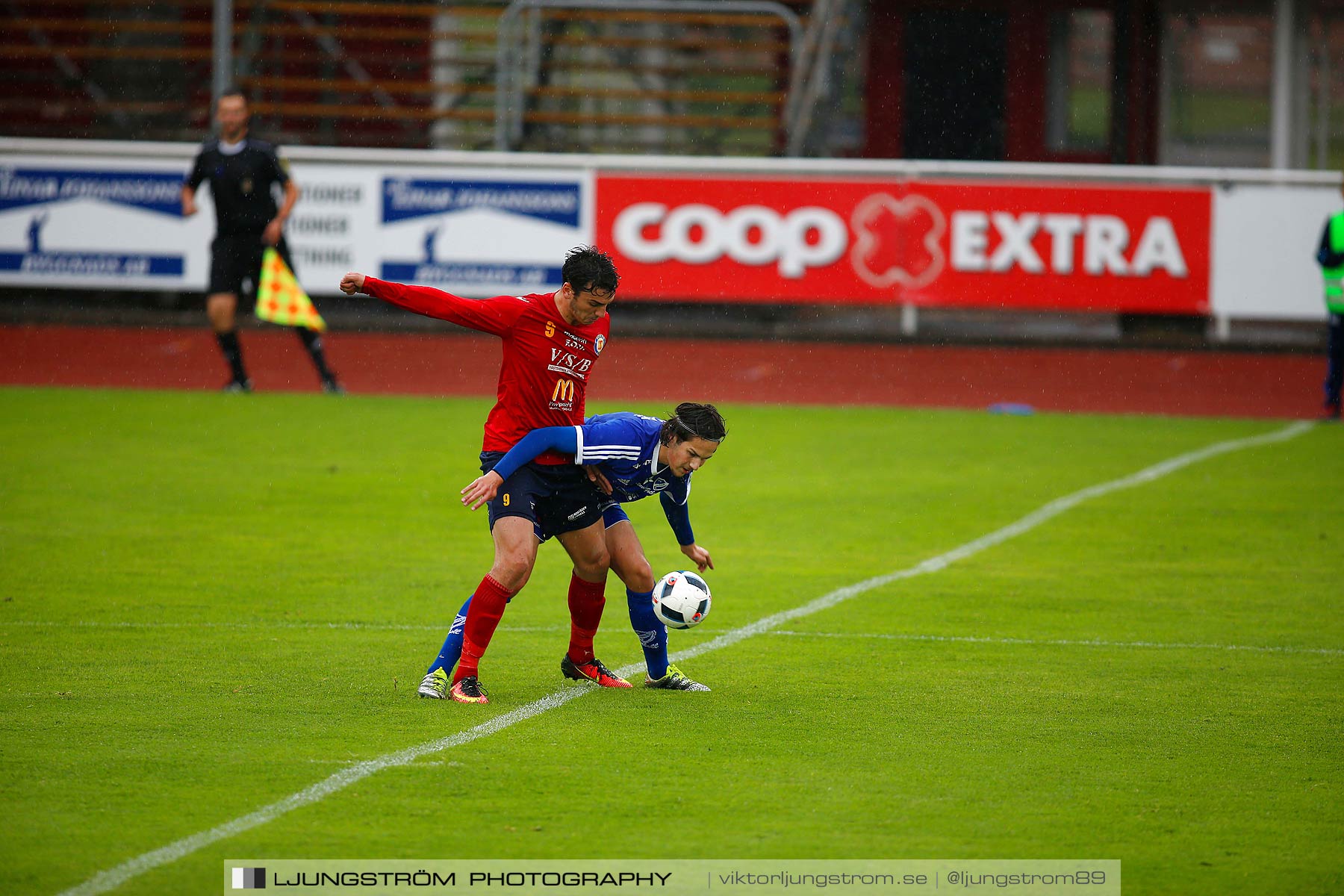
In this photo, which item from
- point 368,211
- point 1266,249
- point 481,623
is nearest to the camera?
point 481,623

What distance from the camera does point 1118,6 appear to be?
25.9 meters

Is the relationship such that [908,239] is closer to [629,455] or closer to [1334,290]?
[1334,290]

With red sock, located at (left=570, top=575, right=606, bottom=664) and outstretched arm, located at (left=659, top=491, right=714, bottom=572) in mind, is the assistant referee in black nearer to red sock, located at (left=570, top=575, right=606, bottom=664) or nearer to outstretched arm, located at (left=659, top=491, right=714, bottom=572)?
red sock, located at (left=570, top=575, right=606, bottom=664)

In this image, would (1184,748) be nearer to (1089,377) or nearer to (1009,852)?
(1009,852)

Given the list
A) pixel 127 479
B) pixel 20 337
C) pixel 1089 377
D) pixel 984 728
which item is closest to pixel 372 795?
pixel 984 728

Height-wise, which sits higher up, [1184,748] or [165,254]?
[165,254]

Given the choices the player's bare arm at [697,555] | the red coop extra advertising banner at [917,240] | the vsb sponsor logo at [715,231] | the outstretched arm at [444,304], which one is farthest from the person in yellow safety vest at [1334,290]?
the outstretched arm at [444,304]

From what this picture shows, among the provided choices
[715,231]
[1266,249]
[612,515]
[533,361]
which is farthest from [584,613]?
[1266,249]

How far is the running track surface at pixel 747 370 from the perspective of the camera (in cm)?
1669

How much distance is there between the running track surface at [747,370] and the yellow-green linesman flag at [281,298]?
136 centimetres

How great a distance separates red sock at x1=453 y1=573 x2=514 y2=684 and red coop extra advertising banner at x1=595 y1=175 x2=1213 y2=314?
38.6 ft

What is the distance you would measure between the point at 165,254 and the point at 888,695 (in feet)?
43.8

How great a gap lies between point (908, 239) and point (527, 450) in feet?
40.8

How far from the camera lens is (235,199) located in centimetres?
1452
